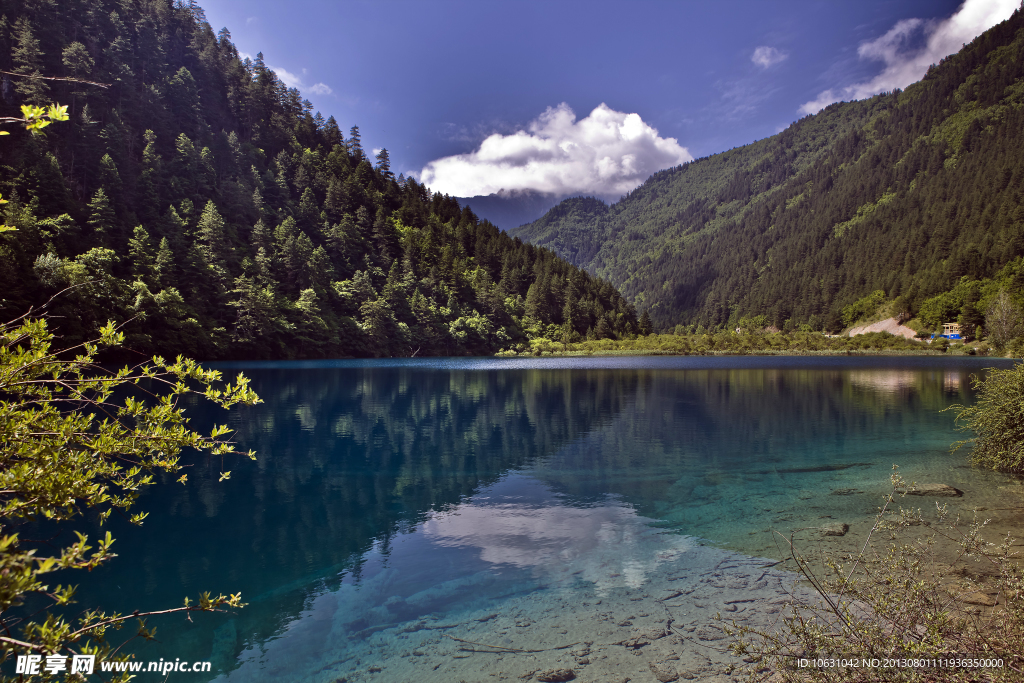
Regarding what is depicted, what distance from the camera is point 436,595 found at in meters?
9.52

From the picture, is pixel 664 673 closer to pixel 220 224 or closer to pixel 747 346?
Answer: pixel 220 224

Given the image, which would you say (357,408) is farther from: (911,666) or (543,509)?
(911,666)

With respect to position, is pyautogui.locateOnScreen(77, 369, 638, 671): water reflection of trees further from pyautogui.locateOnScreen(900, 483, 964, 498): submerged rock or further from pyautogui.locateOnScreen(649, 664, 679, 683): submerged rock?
pyautogui.locateOnScreen(900, 483, 964, 498): submerged rock

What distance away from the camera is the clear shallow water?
8023 millimetres

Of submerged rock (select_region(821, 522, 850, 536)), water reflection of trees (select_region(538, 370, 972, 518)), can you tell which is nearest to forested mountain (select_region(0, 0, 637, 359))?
water reflection of trees (select_region(538, 370, 972, 518))

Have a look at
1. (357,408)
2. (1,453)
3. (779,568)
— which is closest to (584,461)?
(779,568)

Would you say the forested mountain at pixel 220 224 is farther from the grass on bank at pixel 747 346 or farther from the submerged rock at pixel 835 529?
the submerged rock at pixel 835 529

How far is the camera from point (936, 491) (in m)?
14.2

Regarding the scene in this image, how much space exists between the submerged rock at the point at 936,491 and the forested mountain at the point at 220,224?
5346 cm

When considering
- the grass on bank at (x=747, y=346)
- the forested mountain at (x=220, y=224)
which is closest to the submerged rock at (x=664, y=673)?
the forested mountain at (x=220, y=224)

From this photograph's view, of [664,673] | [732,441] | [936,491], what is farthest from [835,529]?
[732,441]

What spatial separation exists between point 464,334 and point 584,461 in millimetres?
101670

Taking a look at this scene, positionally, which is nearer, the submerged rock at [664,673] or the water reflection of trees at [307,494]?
the submerged rock at [664,673]

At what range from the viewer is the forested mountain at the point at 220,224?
64.1 meters
